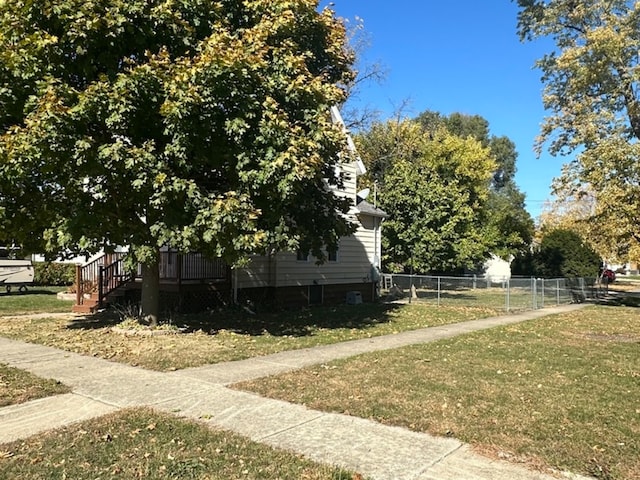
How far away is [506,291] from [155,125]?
50.5 ft

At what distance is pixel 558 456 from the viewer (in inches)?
188

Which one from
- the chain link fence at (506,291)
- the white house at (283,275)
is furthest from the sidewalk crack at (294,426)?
the chain link fence at (506,291)

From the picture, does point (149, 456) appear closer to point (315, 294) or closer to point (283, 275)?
point (283, 275)

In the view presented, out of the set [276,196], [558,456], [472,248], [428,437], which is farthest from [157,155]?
[472,248]

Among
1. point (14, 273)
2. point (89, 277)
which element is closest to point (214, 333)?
point (89, 277)

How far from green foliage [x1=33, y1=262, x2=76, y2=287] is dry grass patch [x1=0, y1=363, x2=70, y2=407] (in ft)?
54.3

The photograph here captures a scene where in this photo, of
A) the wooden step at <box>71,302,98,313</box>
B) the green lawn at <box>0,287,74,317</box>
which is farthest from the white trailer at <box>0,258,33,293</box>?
the wooden step at <box>71,302,98,313</box>

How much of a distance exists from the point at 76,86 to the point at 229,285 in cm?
723

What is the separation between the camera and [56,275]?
23.4 m

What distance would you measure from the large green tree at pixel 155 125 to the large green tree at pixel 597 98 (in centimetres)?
1421

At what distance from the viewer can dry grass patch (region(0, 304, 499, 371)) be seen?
940cm

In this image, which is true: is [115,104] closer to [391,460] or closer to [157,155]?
[157,155]

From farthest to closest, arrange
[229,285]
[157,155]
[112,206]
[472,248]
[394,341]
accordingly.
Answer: [472,248] → [229,285] → [394,341] → [112,206] → [157,155]

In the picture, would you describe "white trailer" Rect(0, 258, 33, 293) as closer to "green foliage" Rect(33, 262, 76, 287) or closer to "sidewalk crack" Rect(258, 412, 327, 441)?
"green foliage" Rect(33, 262, 76, 287)
